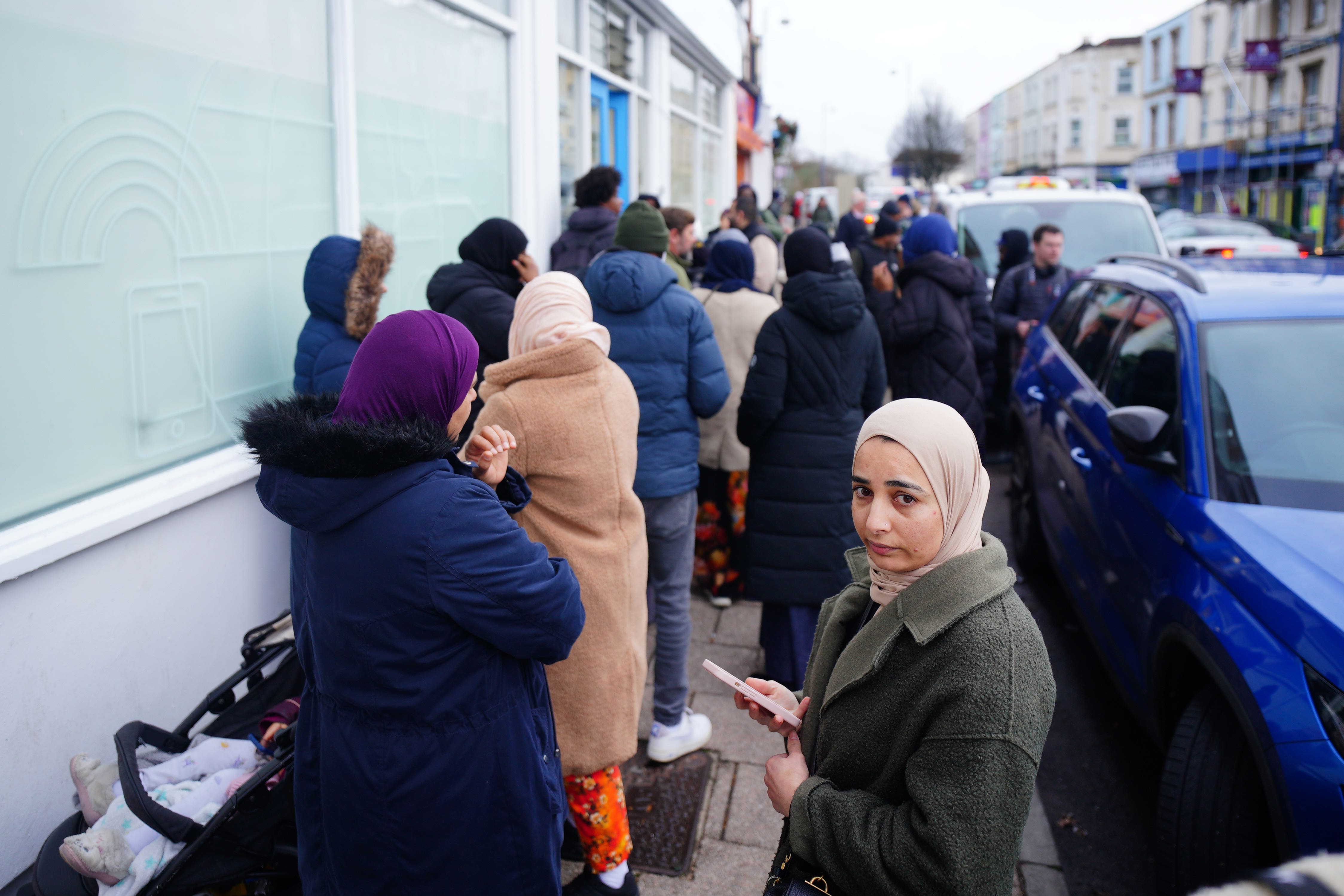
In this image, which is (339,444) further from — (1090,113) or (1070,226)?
(1090,113)

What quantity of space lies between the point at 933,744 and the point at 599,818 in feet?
5.31

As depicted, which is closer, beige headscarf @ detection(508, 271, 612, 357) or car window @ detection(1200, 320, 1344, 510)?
beige headscarf @ detection(508, 271, 612, 357)

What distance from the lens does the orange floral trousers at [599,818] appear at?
2.81 meters

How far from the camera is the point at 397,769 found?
194 cm

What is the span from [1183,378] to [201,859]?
3.46 m

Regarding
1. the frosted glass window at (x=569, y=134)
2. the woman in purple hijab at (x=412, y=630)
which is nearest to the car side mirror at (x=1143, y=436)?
the woman in purple hijab at (x=412, y=630)

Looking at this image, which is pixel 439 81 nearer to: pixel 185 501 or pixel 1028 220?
pixel 185 501

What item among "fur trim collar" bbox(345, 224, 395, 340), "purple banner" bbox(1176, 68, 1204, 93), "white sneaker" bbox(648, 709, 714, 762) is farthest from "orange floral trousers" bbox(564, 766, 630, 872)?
"purple banner" bbox(1176, 68, 1204, 93)

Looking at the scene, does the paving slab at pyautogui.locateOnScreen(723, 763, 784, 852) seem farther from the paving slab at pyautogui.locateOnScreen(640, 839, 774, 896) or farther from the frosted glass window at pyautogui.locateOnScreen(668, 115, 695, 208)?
the frosted glass window at pyautogui.locateOnScreen(668, 115, 695, 208)

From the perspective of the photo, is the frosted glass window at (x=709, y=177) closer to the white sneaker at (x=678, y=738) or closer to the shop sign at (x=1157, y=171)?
the white sneaker at (x=678, y=738)

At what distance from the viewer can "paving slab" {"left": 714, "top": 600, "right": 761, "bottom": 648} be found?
15.8 ft

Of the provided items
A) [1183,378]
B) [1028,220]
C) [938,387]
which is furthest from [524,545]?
[1028,220]

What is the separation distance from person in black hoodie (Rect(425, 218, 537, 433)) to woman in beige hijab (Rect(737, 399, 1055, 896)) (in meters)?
2.70

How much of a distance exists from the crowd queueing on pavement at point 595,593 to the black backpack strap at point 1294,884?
0.60 meters
